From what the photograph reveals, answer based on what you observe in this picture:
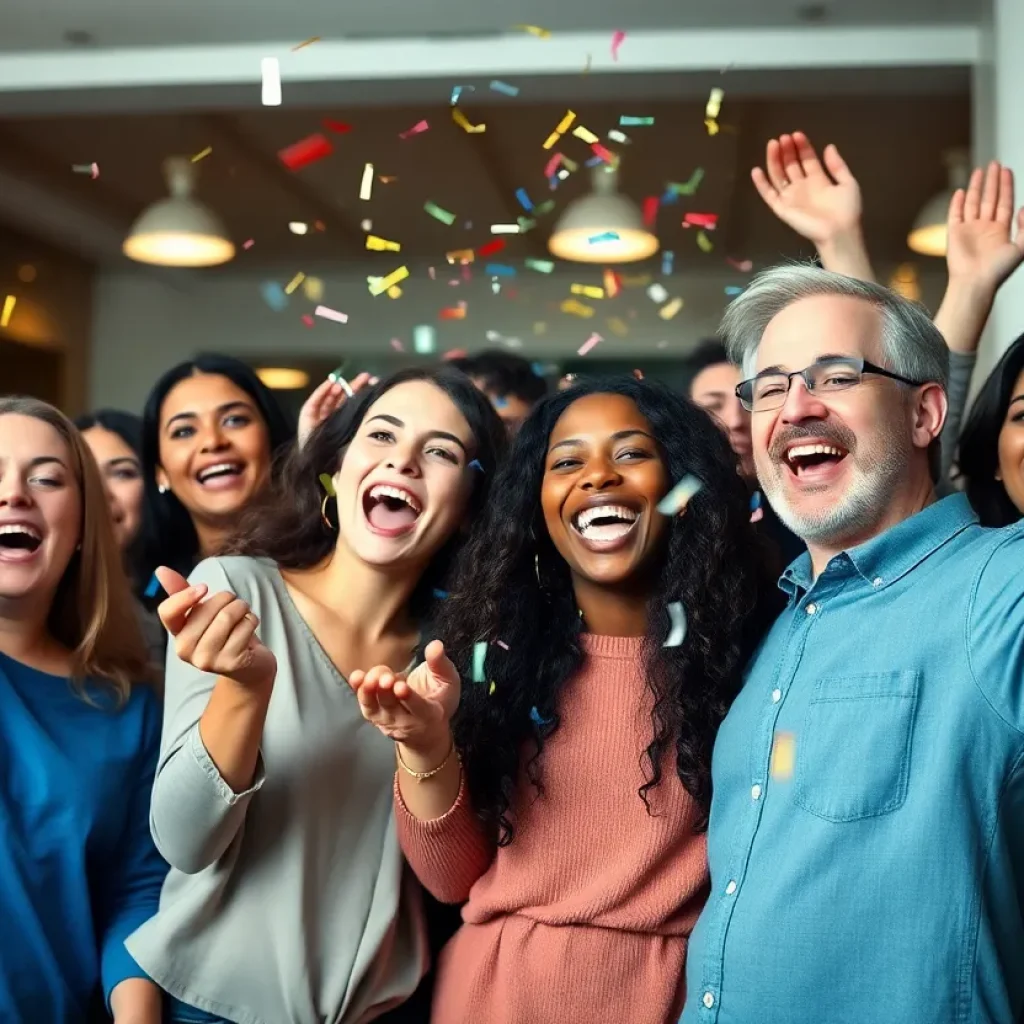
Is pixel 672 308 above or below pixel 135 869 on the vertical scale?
above

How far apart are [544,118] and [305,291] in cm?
125

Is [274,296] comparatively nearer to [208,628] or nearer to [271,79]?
[271,79]

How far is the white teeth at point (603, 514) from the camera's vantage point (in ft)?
6.31

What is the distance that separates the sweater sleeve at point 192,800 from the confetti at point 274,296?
3474mm

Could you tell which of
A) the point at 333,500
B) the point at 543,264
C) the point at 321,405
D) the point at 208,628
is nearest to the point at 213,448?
the point at 321,405

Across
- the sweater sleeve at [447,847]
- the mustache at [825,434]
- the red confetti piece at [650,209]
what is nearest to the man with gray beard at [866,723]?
the mustache at [825,434]

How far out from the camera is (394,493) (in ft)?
6.82

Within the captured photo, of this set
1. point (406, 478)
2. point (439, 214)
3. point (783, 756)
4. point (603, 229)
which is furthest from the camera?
point (439, 214)

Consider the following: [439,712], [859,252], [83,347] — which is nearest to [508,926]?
[439,712]

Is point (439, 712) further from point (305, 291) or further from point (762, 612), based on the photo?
point (305, 291)

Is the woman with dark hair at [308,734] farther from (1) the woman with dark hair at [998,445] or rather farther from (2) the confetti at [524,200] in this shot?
(2) the confetti at [524,200]

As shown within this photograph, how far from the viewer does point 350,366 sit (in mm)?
4934

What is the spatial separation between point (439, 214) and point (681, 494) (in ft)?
9.11

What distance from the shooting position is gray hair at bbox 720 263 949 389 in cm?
173
